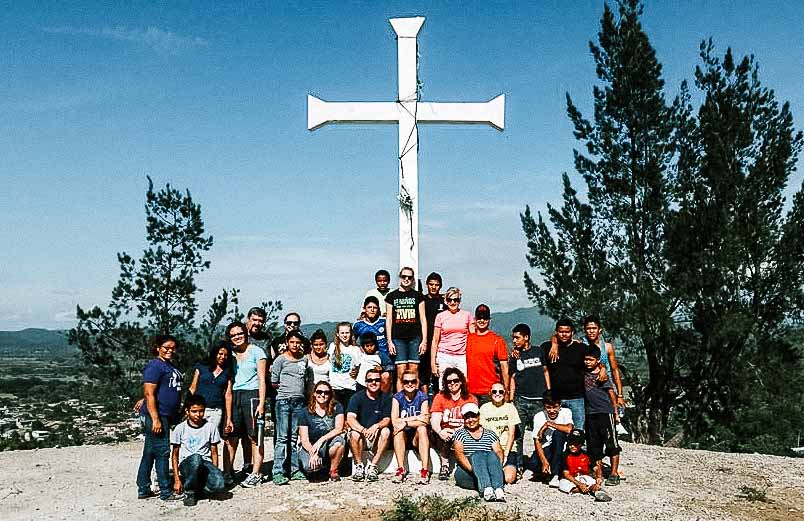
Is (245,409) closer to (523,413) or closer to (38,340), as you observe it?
(523,413)

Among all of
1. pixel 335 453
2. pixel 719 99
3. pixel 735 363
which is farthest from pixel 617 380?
pixel 719 99

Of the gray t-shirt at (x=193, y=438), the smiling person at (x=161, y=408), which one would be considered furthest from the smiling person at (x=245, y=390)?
the smiling person at (x=161, y=408)

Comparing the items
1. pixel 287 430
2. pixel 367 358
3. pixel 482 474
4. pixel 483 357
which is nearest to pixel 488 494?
pixel 482 474

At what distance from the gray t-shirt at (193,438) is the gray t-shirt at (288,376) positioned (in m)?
0.76

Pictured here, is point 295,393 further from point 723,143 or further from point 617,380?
point 723,143

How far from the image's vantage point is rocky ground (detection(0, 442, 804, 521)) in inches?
239

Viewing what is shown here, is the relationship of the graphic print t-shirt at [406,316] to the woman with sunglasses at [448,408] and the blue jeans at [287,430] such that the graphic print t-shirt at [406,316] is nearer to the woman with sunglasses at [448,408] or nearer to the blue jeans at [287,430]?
the woman with sunglasses at [448,408]

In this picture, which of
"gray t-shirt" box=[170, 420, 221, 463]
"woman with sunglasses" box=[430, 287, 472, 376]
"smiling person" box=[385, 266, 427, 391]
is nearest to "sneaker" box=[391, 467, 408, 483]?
"smiling person" box=[385, 266, 427, 391]

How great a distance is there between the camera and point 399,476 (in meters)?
6.78

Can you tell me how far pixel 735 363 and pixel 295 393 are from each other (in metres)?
9.13

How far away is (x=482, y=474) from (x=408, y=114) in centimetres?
384

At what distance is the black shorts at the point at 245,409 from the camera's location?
6723mm

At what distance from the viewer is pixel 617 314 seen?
12492 millimetres

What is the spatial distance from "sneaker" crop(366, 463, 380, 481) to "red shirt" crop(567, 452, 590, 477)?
1759 millimetres
